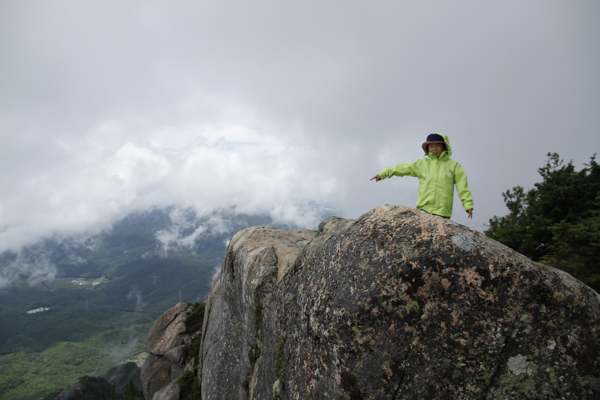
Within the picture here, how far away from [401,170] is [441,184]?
129 cm

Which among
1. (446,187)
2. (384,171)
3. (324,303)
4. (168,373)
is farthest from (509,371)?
(168,373)

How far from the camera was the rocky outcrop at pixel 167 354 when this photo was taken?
29.5 m

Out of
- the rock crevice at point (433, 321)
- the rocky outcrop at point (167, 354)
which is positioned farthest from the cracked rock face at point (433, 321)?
the rocky outcrop at point (167, 354)

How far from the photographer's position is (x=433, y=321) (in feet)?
17.3

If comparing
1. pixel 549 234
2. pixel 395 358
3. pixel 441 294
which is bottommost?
pixel 395 358

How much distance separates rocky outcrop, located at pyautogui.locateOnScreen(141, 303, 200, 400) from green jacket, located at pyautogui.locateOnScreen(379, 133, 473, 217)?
88.7 feet

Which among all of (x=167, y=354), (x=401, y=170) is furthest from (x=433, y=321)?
(x=167, y=354)

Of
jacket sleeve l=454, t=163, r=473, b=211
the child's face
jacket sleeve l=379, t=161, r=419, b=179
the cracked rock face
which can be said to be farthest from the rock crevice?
the child's face

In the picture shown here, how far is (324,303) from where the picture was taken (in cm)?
633

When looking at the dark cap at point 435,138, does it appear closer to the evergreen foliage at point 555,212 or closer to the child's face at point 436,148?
the child's face at point 436,148

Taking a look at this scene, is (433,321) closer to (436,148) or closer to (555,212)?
(436,148)

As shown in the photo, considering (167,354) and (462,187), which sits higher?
(462,187)

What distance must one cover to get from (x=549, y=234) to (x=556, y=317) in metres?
24.1

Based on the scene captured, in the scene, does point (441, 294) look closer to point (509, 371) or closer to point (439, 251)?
point (439, 251)
